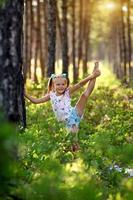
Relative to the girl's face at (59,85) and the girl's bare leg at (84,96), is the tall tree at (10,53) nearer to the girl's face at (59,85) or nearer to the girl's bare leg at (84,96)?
the girl's bare leg at (84,96)

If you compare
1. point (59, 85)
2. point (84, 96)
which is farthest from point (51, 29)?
point (84, 96)

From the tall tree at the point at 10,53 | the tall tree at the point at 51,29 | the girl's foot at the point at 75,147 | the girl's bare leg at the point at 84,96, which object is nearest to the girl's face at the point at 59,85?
the girl's bare leg at the point at 84,96

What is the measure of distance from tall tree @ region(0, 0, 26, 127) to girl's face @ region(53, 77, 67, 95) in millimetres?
3442

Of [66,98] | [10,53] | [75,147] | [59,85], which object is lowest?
[75,147]

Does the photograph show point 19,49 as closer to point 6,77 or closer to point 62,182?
point 6,77

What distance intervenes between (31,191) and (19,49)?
251cm

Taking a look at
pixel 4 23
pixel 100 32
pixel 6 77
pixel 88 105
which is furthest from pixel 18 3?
pixel 100 32

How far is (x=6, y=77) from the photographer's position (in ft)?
19.7

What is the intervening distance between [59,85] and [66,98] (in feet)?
0.85

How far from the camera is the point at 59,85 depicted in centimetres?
980

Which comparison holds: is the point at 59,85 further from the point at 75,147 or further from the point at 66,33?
the point at 66,33

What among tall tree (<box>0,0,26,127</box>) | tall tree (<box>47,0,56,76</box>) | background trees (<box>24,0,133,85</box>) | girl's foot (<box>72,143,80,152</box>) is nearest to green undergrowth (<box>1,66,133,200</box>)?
girl's foot (<box>72,143,80,152</box>)

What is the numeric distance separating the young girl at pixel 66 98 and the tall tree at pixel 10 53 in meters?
3.09

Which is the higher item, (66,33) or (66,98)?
(66,33)
